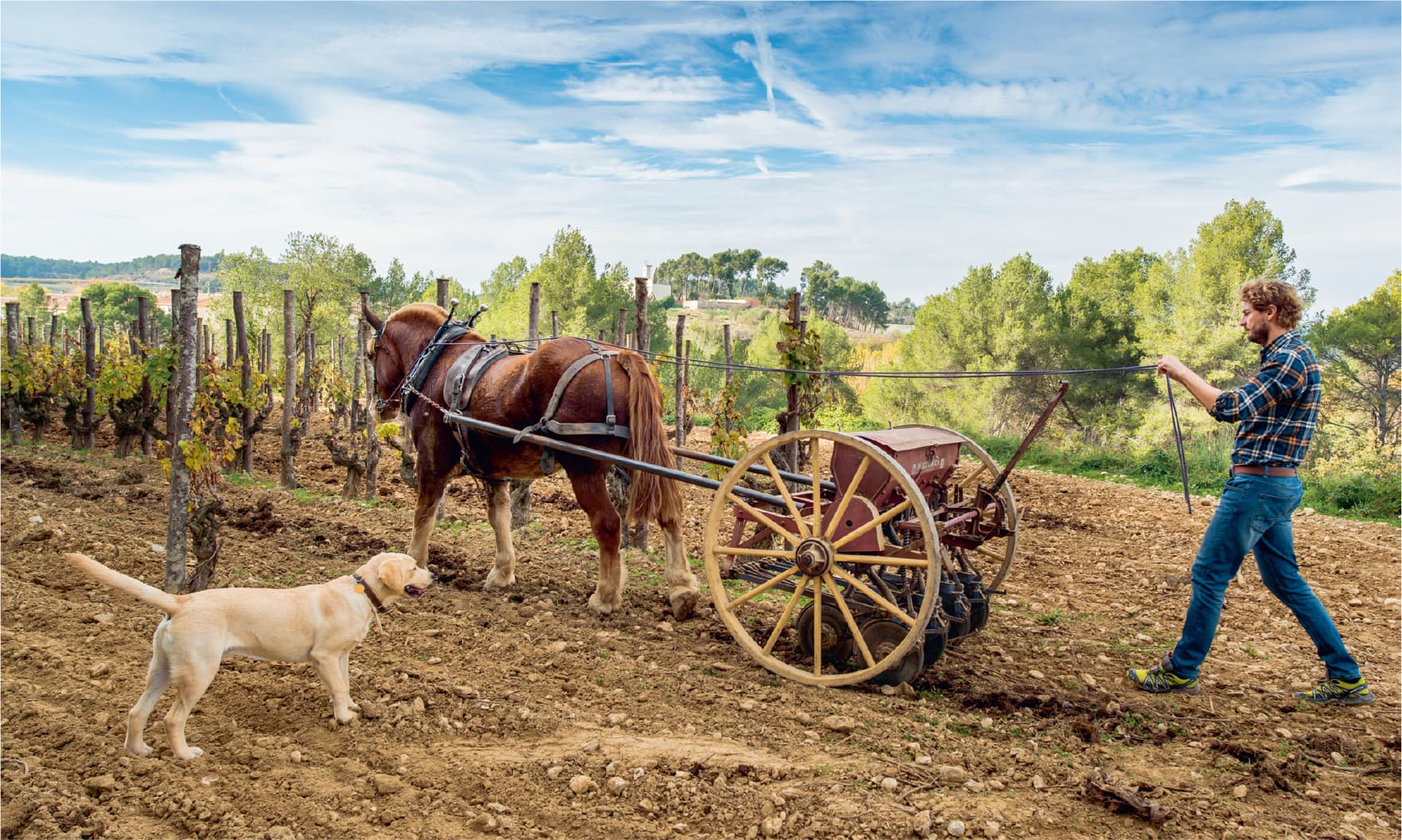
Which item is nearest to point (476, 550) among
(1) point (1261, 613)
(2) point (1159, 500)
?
(1) point (1261, 613)

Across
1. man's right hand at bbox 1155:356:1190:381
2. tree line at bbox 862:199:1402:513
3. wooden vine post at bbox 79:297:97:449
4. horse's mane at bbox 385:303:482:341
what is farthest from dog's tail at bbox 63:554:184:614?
tree line at bbox 862:199:1402:513

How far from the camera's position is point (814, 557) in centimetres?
449

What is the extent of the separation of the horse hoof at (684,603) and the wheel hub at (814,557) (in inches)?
59.8

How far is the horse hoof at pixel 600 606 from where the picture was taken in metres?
5.98

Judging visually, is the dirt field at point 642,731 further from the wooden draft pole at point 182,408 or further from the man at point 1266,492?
the wooden draft pole at point 182,408

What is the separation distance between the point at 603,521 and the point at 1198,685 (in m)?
3.87

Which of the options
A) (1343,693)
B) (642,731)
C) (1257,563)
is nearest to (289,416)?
(642,731)

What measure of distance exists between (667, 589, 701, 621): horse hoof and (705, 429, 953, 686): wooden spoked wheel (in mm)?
870

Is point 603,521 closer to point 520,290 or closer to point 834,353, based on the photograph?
point 520,290

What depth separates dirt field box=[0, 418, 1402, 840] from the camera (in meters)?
3.29

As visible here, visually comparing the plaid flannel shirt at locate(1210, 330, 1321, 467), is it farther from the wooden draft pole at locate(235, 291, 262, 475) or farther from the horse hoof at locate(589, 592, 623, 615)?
the wooden draft pole at locate(235, 291, 262, 475)

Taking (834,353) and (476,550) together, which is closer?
(476,550)

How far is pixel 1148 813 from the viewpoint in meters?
3.38

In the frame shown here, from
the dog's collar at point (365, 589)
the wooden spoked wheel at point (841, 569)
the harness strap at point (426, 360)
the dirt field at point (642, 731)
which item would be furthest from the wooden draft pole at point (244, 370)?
the wooden spoked wheel at point (841, 569)
